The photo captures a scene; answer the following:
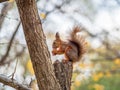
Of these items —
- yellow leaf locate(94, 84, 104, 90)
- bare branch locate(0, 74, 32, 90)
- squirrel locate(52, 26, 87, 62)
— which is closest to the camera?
bare branch locate(0, 74, 32, 90)

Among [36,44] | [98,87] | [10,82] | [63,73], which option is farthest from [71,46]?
[98,87]

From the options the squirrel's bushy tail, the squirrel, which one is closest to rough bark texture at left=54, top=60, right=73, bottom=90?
the squirrel

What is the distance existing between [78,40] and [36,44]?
80 centimetres

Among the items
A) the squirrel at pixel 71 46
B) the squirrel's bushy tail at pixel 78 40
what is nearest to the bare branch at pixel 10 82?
the squirrel at pixel 71 46

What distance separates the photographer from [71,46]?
120 inches

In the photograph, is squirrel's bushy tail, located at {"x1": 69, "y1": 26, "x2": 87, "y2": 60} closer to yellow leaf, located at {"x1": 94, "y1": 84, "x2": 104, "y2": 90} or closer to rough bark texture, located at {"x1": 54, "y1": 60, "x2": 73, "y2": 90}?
rough bark texture, located at {"x1": 54, "y1": 60, "x2": 73, "y2": 90}

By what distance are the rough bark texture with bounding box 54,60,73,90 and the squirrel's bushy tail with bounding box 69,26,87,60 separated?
1.11 ft

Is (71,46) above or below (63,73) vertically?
above

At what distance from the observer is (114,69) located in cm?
1084

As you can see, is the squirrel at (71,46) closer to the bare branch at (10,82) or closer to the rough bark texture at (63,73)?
the rough bark texture at (63,73)

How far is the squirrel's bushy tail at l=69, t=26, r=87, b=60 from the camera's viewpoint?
3.09 metres

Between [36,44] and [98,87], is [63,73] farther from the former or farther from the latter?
[98,87]

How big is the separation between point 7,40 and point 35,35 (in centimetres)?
191

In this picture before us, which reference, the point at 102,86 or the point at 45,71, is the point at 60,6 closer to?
the point at 45,71
